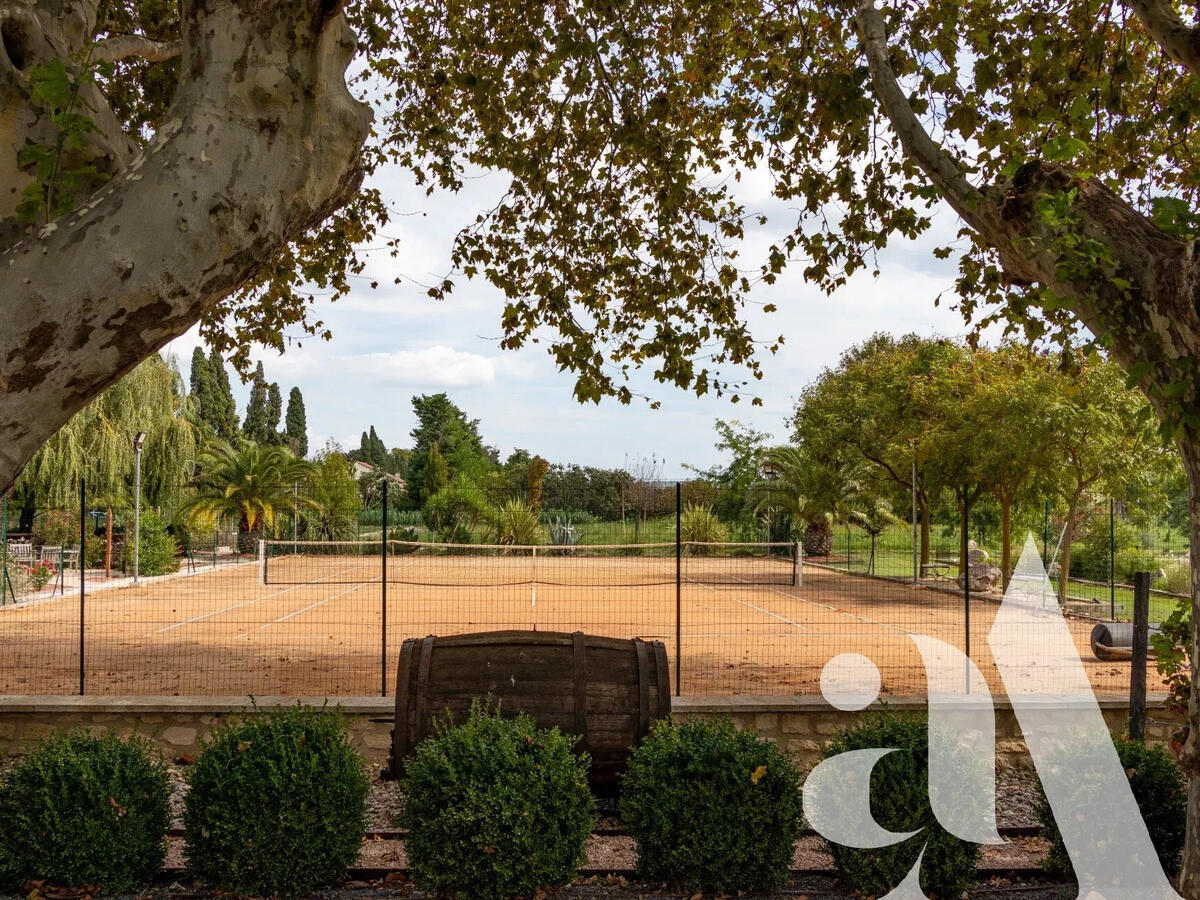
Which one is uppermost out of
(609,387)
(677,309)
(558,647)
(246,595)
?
(677,309)

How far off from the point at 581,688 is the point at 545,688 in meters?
0.24

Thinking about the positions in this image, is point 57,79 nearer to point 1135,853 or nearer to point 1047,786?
point 1047,786

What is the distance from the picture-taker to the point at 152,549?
Result: 85.0ft

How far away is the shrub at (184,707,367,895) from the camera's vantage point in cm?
523

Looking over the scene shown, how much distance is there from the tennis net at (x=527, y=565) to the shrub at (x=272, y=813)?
2018cm

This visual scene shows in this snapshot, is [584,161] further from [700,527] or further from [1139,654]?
[700,527]

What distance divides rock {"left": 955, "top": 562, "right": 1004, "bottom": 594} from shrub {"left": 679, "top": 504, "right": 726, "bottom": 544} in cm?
1208

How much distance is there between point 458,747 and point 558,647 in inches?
61.3

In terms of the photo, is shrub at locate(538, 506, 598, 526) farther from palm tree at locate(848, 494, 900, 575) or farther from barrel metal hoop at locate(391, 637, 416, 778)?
barrel metal hoop at locate(391, 637, 416, 778)

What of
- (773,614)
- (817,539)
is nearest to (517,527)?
(817,539)

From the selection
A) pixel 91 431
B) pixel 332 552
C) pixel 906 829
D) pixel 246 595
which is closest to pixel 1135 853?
pixel 906 829

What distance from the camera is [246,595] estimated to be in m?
23.0

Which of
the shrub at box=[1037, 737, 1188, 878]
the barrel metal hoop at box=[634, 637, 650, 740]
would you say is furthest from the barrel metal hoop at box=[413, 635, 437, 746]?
the shrub at box=[1037, 737, 1188, 878]

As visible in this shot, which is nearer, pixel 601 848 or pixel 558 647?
→ pixel 601 848
